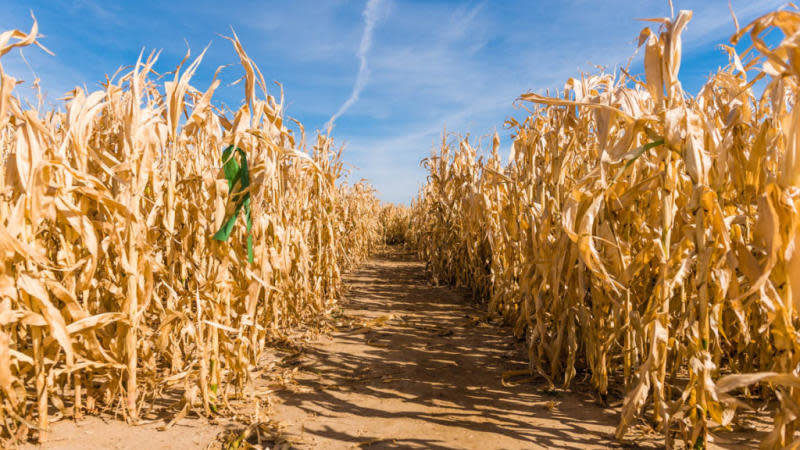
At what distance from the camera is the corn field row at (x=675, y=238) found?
5.16ft

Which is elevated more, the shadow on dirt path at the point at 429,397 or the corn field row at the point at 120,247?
the corn field row at the point at 120,247

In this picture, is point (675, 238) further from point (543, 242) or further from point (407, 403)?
point (407, 403)

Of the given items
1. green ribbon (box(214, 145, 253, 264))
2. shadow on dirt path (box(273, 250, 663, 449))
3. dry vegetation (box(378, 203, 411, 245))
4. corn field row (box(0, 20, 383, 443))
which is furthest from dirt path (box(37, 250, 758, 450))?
dry vegetation (box(378, 203, 411, 245))

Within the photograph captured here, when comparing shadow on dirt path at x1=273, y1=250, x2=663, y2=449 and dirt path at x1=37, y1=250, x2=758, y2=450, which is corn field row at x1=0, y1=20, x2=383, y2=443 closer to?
dirt path at x1=37, y1=250, x2=758, y2=450

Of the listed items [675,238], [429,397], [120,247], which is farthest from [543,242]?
[120,247]

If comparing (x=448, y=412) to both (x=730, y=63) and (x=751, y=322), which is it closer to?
(x=751, y=322)

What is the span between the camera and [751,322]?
111 inches

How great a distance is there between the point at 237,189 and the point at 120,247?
2.12 ft

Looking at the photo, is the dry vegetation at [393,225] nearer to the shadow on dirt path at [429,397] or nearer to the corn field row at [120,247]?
the shadow on dirt path at [429,397]

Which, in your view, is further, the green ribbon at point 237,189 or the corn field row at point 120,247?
the green ribbon at point 237,189

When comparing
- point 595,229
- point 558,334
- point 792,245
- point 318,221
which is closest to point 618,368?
point 558,334

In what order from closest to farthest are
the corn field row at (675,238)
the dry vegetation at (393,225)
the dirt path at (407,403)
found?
the corn field row at (675,238) → the dirt path at (407,403) → the dry vegetation at (393,225)

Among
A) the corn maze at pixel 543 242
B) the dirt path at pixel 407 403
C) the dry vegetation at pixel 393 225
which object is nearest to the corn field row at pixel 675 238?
the corn maze at pixel 543 242

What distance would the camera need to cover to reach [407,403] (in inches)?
113
